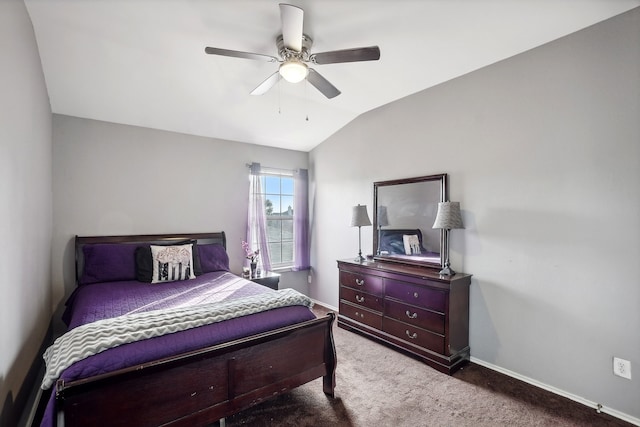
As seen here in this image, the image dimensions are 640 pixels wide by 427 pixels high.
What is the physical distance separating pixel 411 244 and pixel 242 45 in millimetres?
2547

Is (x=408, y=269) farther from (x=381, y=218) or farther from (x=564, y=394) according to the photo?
(x=564, y=394)

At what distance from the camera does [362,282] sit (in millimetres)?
3398

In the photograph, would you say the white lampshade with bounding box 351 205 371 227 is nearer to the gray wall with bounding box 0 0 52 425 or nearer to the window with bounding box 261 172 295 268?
the window with bounding box 261 172 295 268

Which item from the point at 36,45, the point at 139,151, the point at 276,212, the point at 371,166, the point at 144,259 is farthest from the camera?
the point at 276,212

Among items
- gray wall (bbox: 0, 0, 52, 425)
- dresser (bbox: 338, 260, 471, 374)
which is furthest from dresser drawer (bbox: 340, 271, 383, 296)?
gray wall (bbox: 0, 0, 52, 425)

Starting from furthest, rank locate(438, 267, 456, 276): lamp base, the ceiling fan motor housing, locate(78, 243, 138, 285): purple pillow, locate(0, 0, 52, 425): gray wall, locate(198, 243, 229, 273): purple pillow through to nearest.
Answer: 1. locate(198, 243, 229, 273): purple pillow
2. locate(78, 243, 138, 285): purple pillow
3. locate(438, 267, 456, 276): lamp base
4. the ceiling fan motor housing
5. locate(0, 0, 52, 425): gray wall

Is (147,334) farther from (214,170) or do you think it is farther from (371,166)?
(371,166)

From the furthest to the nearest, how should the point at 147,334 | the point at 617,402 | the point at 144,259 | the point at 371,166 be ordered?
the point at 371,166 < the point at 144,259 < the point at 617,402 < the point at 147,334

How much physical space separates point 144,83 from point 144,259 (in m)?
1.76

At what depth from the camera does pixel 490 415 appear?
6.77 ft

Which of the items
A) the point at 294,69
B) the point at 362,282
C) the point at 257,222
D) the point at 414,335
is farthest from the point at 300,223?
the point at 294,69

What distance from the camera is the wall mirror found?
3103 mm

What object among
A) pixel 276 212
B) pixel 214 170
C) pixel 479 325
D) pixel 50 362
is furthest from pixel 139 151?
pixel 479 325

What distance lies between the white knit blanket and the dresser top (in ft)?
4.41
